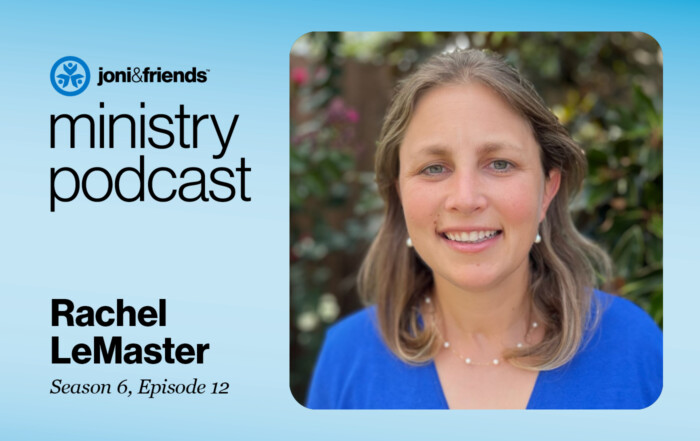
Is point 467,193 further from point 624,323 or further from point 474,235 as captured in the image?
point 624,323

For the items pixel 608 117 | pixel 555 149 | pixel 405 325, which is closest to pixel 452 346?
pixel 405 325

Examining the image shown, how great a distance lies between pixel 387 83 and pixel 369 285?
1119 millimetres

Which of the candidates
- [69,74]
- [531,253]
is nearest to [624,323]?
[531,253]

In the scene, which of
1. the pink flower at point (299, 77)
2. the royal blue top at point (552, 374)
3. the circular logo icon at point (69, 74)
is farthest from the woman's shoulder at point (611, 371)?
the pink flower at point (299, 77)

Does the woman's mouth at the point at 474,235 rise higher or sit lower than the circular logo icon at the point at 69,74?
lower

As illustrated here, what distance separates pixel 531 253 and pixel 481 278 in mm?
211

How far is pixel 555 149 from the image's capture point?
4.04 feet

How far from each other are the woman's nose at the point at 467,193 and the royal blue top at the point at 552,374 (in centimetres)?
33

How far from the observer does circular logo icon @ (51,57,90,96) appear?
1.08m

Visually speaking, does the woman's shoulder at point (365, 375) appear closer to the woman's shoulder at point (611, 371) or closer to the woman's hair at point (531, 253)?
the woman's hair at point (531, 253)

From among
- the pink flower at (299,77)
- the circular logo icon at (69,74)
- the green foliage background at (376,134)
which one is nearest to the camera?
the circular logo icon at (69,74)

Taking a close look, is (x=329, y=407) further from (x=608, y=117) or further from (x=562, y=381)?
(x=608, y=117)

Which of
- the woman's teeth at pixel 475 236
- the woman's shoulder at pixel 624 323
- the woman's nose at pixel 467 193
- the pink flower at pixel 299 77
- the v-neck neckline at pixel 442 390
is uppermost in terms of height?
the pink flower at pixel 299 77

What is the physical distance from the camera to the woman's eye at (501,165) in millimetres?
1132
